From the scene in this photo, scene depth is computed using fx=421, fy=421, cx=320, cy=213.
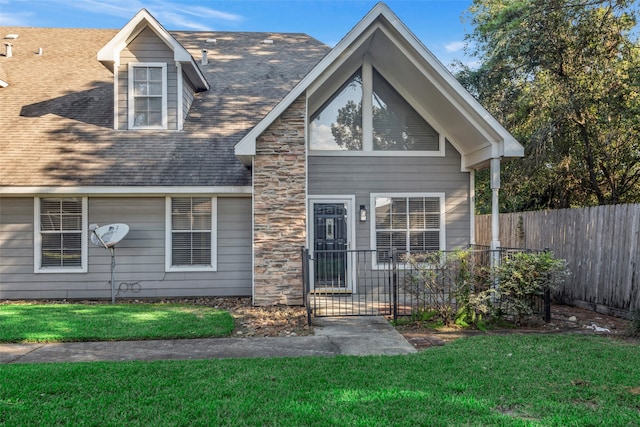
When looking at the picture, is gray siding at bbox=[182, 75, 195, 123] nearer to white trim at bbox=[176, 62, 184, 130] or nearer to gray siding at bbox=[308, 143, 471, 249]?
white trim at bbox=[176, 62, 184, 130]

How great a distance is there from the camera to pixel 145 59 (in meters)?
10.2

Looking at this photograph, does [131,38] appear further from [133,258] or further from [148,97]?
[133,258]

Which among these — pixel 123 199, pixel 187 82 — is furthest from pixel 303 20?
pixel 123 199

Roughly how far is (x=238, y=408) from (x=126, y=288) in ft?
22.1

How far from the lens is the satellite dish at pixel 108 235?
8539 millimetres

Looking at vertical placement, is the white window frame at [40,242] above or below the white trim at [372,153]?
below

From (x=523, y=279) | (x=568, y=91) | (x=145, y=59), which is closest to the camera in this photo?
(x=523, y=279)

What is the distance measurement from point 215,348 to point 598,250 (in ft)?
23.0

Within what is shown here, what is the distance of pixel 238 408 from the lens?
3.51 meters

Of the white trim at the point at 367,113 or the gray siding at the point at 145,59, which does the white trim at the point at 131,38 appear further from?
the white trim at the point at 367,113

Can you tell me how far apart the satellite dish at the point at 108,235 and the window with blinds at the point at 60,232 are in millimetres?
886

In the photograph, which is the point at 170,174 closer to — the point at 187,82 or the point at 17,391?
the point at 187,82

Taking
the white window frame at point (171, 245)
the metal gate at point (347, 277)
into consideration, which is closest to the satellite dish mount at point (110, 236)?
the white window frame at point (171, 245)

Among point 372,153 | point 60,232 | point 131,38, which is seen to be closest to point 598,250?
point 372,153
